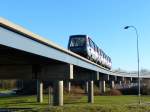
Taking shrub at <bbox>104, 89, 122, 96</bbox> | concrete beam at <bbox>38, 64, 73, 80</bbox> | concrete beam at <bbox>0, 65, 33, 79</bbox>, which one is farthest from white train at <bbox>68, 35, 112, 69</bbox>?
shrub at <bbox>104, 89, 122, 96</bbox>

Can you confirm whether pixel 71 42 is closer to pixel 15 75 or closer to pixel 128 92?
pixel 15 75

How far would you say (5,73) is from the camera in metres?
38.1

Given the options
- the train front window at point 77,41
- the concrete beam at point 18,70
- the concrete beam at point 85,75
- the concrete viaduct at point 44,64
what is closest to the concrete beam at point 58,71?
the concrete viaduct at point 44,64

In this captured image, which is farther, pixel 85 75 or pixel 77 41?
pixel 85 75

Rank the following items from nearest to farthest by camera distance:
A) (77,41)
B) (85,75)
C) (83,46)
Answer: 1. (83,46)
2. (77,41)
3. (85,75)

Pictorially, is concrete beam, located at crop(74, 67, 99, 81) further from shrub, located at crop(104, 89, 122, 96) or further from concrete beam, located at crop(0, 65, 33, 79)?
shrub, located at crop(104, 89, 122, 96)

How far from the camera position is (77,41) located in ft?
163

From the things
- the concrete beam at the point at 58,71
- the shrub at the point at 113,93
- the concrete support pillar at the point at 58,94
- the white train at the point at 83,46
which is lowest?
the shrub at the point at 113,93

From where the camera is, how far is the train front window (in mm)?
48463

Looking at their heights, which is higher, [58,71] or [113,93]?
[58,71]

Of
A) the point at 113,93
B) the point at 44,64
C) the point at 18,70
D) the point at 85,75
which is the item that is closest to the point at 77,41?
the point at 85,75

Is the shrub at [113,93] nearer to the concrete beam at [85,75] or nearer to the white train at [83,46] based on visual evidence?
the concrete beam at [85,75]

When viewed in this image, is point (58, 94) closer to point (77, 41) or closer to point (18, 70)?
point (18, 70)

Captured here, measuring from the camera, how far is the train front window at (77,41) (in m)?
48.5
